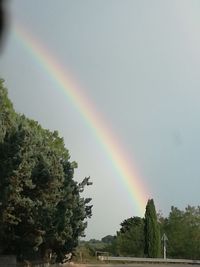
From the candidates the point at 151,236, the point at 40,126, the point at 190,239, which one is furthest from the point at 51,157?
the point at 190,239

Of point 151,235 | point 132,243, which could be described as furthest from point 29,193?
point 132,243

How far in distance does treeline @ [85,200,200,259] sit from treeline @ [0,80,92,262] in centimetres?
4045

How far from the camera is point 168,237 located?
90125mm

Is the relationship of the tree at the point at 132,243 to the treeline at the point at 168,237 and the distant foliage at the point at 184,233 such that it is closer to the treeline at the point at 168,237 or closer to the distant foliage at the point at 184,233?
the treeline at the point at 168,237

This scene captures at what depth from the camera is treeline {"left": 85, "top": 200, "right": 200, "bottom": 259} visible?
263 ft

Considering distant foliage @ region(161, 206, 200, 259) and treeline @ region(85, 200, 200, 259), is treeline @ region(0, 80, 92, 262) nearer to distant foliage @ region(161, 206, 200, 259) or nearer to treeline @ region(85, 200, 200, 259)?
treeline @ region(85, 200, 200, 259)

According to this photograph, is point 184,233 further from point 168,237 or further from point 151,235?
point 151,235

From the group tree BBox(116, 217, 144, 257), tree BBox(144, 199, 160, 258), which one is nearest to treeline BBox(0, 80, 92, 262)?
tree BBox(144, 199, 160, 258)

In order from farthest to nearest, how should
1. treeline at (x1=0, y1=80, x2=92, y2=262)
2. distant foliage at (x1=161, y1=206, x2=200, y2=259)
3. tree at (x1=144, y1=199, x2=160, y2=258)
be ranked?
distant foliage at (x1=161, y1=206, x2=200, y2=259)
tree at (x1=144, y1=199, x2=160, y2=258)
treeline at (x1=0, y1=80, x2=92, y2=262)

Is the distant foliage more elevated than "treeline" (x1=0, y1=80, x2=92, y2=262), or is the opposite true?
the distant foliage

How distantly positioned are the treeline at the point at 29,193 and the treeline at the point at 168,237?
40.5 metres

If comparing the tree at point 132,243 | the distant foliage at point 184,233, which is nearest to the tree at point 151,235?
the tree at point 132,243

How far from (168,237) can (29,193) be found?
207 feet

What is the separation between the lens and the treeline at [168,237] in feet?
263
